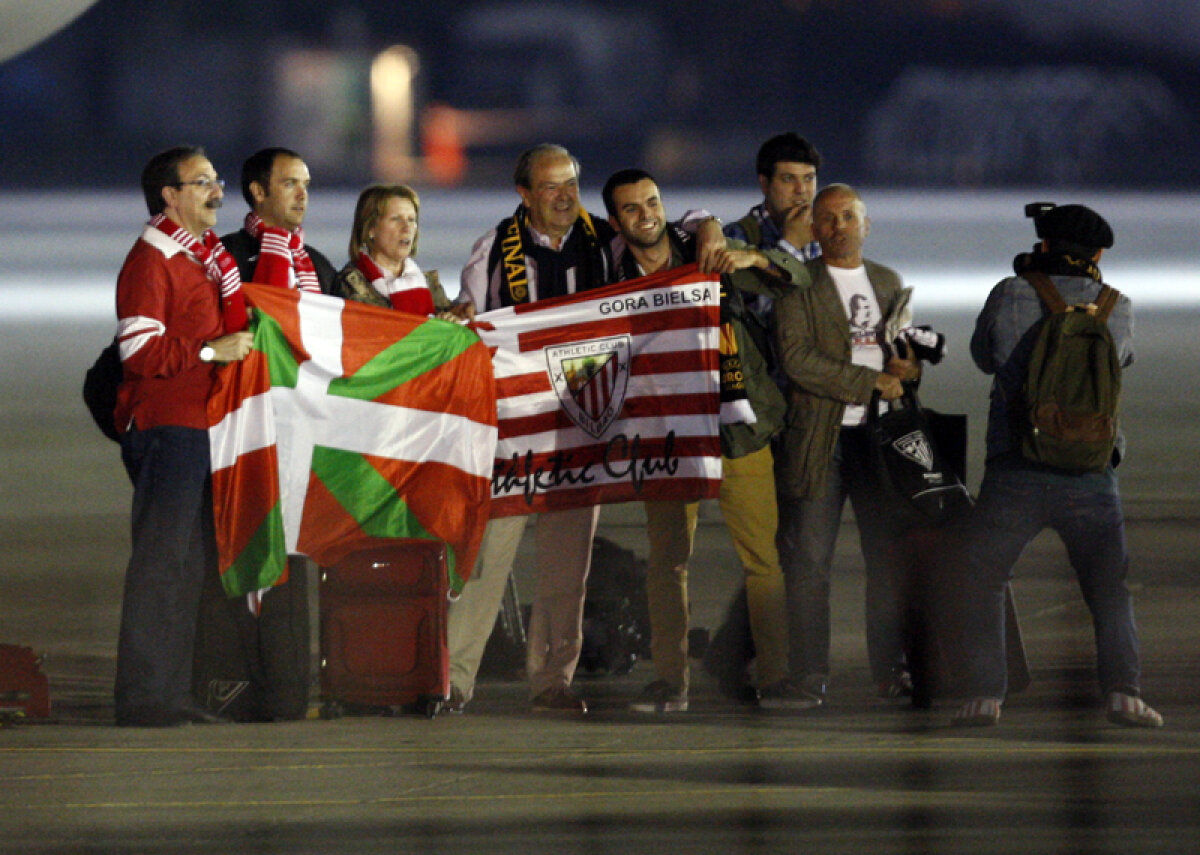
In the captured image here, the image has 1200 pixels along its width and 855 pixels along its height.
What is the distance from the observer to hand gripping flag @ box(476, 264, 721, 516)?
22.3 feet

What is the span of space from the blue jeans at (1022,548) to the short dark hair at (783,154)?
4.42ft

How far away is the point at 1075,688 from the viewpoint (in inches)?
266

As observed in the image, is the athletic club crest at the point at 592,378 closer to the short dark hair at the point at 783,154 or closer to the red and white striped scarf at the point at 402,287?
the red and white striped scarf at the point at 402,287

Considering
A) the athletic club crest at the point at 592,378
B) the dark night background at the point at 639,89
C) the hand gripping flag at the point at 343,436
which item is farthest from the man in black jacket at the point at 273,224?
the dark night background at the point at 639,89

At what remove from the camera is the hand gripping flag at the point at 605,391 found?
267 inches

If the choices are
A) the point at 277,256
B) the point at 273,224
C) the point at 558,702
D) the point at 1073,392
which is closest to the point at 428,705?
the point at 558,702

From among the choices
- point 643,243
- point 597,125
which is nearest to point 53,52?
point 597,125

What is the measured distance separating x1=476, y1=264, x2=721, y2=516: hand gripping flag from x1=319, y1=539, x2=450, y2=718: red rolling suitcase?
48 cm

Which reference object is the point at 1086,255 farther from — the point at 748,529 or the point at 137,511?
the point at 137,511

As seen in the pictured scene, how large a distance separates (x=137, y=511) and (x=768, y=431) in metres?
1.95

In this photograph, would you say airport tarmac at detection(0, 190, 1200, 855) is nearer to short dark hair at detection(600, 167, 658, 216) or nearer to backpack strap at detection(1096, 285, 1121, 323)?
backpack strap at detection(1096, 285, 1121, 323)

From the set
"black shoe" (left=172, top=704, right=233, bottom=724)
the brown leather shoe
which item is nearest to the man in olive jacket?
the brown leather shoe

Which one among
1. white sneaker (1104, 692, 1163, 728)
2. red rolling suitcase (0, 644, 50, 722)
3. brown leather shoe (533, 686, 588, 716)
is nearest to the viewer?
white sneaker (1104, 692, 1163, 728)

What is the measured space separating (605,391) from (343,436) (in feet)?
2.80
